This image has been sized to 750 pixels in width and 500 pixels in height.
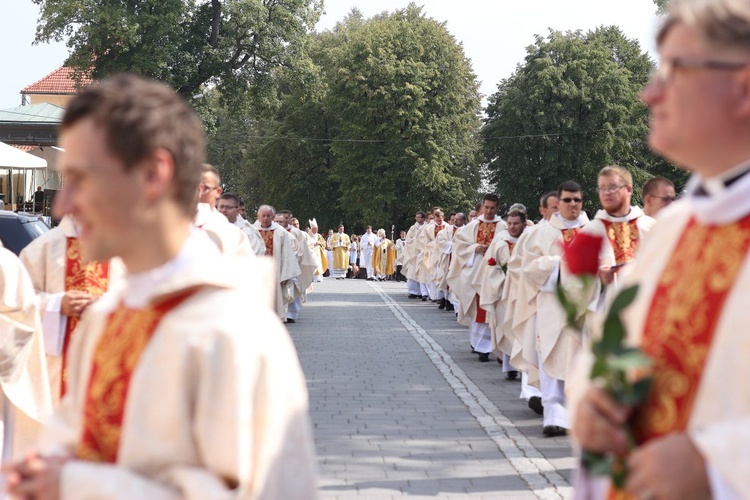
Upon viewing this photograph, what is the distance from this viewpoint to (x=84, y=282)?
643 cm

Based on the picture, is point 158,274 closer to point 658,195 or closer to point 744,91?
point 744,91

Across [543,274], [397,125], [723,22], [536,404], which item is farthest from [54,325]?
[397,125]

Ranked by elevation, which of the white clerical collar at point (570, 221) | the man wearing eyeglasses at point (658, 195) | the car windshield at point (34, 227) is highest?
the man wearing eyeglasses at point (658, 195)

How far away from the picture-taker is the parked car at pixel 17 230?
10.8m

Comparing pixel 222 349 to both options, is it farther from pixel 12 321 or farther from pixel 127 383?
pixel 12 321

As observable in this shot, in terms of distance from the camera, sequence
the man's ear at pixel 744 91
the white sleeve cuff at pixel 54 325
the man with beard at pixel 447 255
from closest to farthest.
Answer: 1. the man's ear at pixel 744 91
2. the white sleeve cuff at pixel 54 325
3. the man with beard at pixel 447 255

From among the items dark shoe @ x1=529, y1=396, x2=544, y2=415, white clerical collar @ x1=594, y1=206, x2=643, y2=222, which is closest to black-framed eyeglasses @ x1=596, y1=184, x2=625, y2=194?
white clerical collar @ x1=594, y1=206, x2=643, y2=222

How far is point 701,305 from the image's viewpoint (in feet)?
7.38

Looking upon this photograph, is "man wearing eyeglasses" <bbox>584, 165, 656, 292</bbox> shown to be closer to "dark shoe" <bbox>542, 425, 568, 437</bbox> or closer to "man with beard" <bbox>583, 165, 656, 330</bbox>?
"man with beard" <bbox>583, 165, 656, 330</bbox>

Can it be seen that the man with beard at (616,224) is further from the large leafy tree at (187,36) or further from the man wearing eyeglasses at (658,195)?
the large leafy tree at (187,36)

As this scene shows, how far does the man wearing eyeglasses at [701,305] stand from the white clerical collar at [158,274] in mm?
838

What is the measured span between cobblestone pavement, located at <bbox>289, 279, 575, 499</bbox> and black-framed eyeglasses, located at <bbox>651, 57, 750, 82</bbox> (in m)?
5.32

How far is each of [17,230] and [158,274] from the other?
351 inches

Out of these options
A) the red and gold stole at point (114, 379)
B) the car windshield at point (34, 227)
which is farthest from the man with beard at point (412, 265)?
the red and gold stole at point (114, 379)
